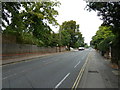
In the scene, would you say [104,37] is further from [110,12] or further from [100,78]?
[100,78]

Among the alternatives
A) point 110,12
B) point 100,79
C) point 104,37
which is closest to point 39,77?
point 100,79

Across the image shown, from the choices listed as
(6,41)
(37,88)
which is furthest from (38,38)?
(37,88)

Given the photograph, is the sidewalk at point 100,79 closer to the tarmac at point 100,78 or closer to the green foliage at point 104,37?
the tarmac at point 100,78

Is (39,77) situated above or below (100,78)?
above

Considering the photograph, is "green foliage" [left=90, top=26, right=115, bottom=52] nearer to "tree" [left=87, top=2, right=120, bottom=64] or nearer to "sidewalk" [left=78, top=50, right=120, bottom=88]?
"tree" [left=87, top=2, right=120, bottom=64]

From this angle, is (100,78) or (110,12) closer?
(100,78)

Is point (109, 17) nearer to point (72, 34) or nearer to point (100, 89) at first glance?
point (100, 89)

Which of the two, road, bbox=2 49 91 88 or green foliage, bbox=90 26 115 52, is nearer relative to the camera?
road, bbox=2 49 91 88

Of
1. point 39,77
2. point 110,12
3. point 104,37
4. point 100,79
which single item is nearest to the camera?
point 100,79

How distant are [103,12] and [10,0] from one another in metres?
13.6

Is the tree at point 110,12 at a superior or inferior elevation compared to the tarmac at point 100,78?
superior

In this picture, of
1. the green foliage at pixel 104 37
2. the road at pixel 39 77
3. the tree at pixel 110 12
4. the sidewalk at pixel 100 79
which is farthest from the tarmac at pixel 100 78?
the green foliage at pixel 104 37

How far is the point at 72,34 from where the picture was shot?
10025 centimetres

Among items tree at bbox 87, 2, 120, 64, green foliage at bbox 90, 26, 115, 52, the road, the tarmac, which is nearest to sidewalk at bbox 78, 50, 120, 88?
the tarmac
